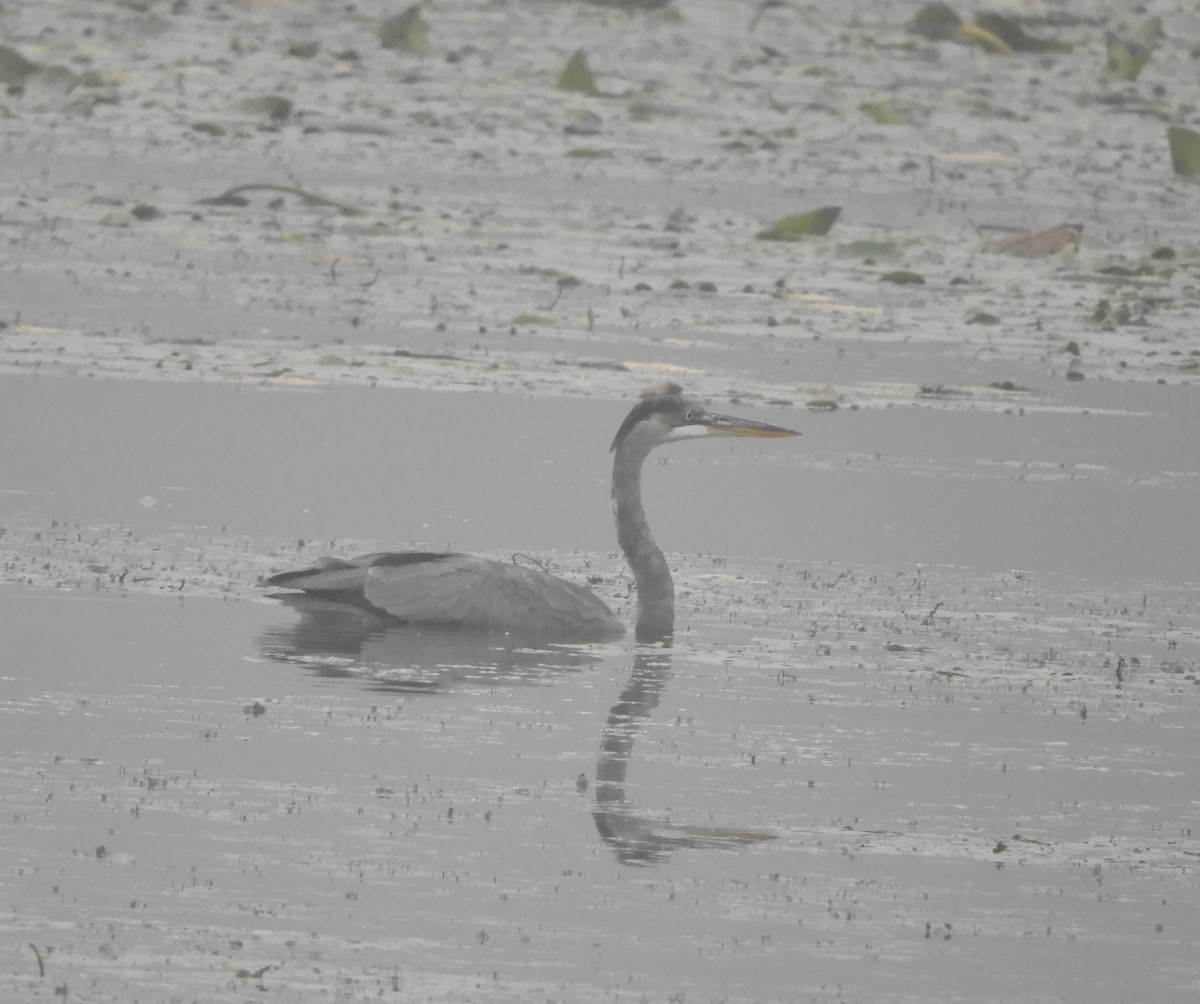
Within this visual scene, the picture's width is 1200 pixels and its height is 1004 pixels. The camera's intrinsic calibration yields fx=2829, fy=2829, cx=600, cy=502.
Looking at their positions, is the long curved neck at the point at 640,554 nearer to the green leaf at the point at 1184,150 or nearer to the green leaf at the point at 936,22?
the green leaf at the point at 1184,150

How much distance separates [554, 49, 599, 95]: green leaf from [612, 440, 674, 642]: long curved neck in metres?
16.1

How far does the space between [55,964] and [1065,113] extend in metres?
22.8

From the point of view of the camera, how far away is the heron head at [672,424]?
11047 mm

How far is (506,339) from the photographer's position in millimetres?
16016

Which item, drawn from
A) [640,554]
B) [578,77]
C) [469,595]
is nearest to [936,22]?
[578,77]

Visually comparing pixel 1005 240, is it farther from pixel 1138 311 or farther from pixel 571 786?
pixel 571 786

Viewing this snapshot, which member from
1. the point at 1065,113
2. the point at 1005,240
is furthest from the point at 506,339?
the point at 1065,113

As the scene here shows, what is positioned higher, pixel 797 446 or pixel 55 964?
pixel 55 964

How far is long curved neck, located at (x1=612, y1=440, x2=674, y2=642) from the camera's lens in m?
10.5

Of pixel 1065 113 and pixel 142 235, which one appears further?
pixel 1065 113

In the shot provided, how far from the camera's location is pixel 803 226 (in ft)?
64.7

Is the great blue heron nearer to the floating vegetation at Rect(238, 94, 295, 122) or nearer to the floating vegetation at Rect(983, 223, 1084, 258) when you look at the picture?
the floating vegetation at Rect(983, 223, 1084, 258)

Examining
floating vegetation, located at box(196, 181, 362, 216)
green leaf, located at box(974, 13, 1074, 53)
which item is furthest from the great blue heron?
green leaf, located at box(974, 13, 1074, 53)

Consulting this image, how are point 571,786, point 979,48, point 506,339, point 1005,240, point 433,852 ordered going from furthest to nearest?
point 979,48
point 1005,240
point 506,339
point 571,786
point 433,852
